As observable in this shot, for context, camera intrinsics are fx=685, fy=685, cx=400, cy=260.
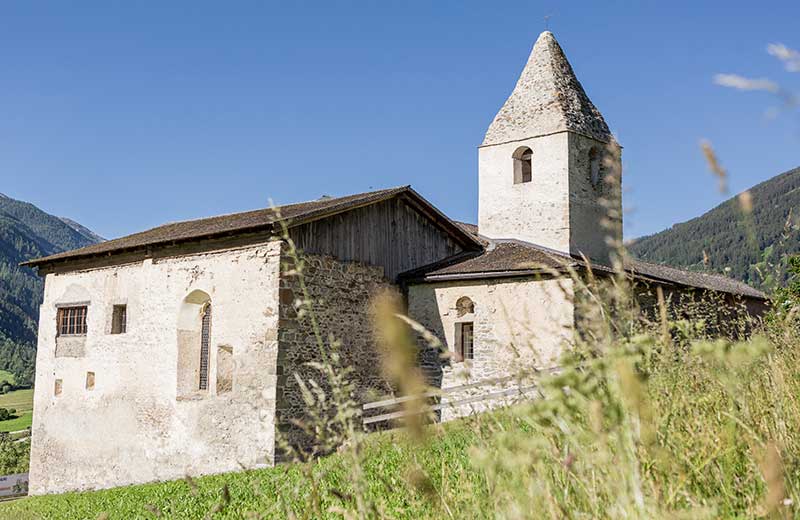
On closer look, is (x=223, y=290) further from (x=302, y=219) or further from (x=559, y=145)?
(x=559, y=145)

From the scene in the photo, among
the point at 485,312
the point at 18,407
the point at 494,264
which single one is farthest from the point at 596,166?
the point at 18,407

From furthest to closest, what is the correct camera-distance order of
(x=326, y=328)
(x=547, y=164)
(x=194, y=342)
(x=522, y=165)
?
(x=522, y=165), (x=547, y=164), (x=194, y=342), (x=326, y=328)

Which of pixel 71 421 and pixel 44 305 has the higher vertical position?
pixel 44 305

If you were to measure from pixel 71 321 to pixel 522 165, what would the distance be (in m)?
13.2

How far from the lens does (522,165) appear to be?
65.1 ft

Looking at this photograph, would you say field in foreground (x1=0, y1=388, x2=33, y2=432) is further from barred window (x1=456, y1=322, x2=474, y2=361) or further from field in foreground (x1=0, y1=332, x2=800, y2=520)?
field in foreground (x1=0, y1=332, x2=800, y2=520)

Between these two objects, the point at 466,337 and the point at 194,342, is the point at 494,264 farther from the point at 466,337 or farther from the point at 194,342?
the point at 194,342

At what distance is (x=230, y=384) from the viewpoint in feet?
47.7

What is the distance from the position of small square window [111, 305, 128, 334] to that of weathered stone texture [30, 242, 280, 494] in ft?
0.56

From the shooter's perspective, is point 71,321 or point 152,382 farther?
point 71,321

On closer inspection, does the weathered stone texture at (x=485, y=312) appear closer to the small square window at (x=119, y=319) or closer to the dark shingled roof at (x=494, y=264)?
the dark shingled roof at (x=494, y=264)

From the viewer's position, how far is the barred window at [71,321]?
18.1 meters

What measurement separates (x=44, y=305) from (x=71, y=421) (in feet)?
12.0

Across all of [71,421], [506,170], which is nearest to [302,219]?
[506,170]
